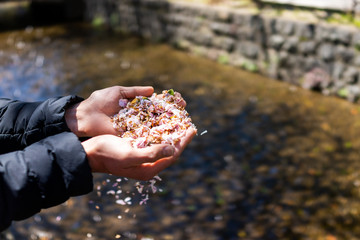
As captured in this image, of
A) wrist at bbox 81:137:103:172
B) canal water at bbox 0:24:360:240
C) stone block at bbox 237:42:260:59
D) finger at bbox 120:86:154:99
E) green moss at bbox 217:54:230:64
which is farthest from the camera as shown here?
green moss at bbox 217:54:230:64

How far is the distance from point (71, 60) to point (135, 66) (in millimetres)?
1547

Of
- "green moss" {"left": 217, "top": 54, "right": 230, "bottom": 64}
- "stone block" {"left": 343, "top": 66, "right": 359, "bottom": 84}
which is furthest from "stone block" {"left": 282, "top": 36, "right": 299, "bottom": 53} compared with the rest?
"green moss" {"left": 217, "top": 54, "right": 230, "bottom": 64}

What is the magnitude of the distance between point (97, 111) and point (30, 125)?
0.44 metres

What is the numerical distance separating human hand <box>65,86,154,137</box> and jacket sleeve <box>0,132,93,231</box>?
445mm

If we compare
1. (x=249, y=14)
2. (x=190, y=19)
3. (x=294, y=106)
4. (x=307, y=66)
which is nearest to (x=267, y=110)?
(x=294, y=106)

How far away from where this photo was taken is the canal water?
366 cm

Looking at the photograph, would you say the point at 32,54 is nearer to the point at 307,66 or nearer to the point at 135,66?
the point at 135,66

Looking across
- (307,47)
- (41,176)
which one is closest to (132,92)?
(41,176)

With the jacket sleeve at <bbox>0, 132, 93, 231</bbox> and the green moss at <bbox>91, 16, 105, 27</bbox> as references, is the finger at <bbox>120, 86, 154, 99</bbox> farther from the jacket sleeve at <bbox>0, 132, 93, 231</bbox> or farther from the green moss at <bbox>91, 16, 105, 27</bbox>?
the green moss at <bbox>91, 16, 105, 27</bbox>

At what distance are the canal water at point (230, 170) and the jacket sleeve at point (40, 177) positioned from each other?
850mm

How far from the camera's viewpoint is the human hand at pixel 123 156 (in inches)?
72.9

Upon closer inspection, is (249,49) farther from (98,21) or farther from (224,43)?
(98,21)

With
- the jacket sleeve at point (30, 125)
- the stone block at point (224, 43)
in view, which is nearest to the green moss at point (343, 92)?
the stone block at point (224, 43)

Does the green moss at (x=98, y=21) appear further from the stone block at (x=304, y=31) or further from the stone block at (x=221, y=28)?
the stone block at (x=304, y=31)
